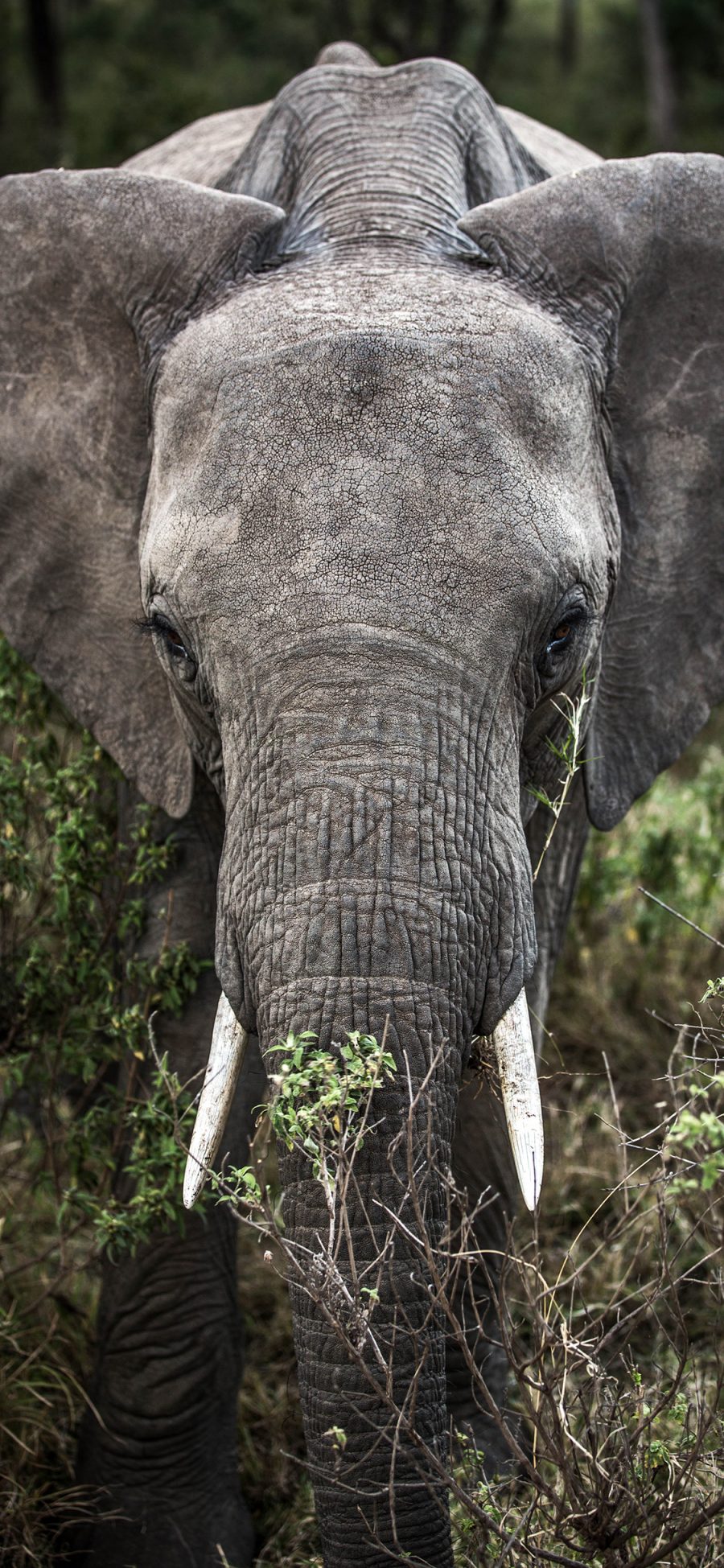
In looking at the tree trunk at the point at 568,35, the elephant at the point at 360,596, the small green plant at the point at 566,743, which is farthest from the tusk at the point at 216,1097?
the tree trunk at the point at 568,35

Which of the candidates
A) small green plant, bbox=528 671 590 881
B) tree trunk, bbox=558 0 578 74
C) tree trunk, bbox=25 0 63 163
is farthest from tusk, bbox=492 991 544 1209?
tree trunk, bbox=558 0 578 74

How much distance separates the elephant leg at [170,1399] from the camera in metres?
3.68

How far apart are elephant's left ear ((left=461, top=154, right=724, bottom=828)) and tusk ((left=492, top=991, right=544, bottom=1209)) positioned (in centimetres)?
80

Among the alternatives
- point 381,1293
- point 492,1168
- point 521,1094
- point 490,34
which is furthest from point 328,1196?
point 490,34

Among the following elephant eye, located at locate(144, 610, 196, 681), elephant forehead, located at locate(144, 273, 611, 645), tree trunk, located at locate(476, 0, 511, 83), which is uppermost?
elephant forehead, located at locate(144, 273, 611, 645)

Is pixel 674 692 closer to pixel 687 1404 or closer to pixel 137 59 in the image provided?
pixel 687 1404

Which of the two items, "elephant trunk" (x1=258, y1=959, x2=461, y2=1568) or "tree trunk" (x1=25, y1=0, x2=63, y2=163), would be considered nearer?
"elephant trunk" (x1=258, y1=959, x2=461, y2=1568)

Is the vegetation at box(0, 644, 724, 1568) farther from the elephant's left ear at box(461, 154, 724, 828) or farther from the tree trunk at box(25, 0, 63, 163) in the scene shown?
the tree trunk at box(25, 0, 63, 163)

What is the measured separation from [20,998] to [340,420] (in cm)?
163

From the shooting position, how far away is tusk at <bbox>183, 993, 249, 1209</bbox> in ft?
9.12

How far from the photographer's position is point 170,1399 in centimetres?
370

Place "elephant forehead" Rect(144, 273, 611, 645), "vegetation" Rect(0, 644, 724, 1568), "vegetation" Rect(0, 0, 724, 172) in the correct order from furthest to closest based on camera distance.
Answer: "vegetation" Rect(0, 0, 724, 172)
"elephant forehead" Rect(144, 273, 611, 645)
"vegetation" Rect(0, 644, 724, 1568)

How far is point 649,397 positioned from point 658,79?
11972 millimetres

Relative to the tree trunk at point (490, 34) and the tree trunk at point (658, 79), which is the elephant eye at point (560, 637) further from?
the tree trunk at point (658, 79)
